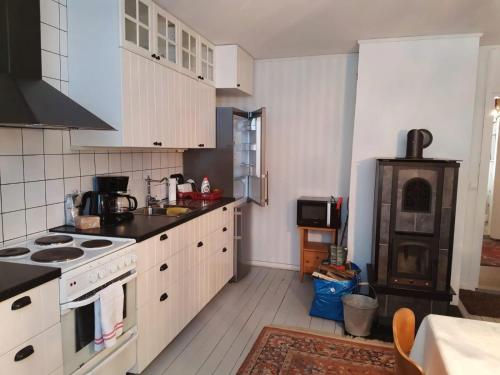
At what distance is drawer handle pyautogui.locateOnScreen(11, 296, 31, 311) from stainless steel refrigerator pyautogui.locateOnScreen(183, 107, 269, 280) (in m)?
2.42

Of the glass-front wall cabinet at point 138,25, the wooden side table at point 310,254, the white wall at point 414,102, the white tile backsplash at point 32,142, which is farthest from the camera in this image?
the wooden side table at point 310,254

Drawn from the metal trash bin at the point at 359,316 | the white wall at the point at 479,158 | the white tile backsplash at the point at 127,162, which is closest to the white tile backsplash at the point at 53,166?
the white tile backsplash at the point at 127,162

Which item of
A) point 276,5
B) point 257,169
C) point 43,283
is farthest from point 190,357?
point 276,5

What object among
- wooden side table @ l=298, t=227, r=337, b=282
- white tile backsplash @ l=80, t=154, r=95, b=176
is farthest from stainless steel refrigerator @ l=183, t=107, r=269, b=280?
white tile backsplash @ l=80, t=154, r=95, b=176

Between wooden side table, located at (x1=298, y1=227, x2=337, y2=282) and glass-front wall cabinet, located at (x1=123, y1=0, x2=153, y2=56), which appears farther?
wooden side table, located at (x1=298, y1=227, x2=337, y2=282)

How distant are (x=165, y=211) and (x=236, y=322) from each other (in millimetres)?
1110

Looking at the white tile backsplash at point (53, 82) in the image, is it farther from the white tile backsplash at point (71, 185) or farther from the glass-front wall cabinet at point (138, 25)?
the white tile backsplash at point (71, 185)

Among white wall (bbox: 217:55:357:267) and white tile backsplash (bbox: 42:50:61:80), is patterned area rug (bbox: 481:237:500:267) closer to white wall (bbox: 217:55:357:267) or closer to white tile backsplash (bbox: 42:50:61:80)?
white wall (bbox: 217:55:357:267)

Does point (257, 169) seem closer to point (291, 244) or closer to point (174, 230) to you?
point (291, 244)

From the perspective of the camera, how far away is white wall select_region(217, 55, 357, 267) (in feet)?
13.0

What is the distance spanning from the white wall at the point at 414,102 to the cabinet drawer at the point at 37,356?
2769 mm

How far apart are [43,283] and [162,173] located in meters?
2.02

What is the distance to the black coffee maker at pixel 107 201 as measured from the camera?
95.5 inches

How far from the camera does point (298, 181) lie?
4188mm
